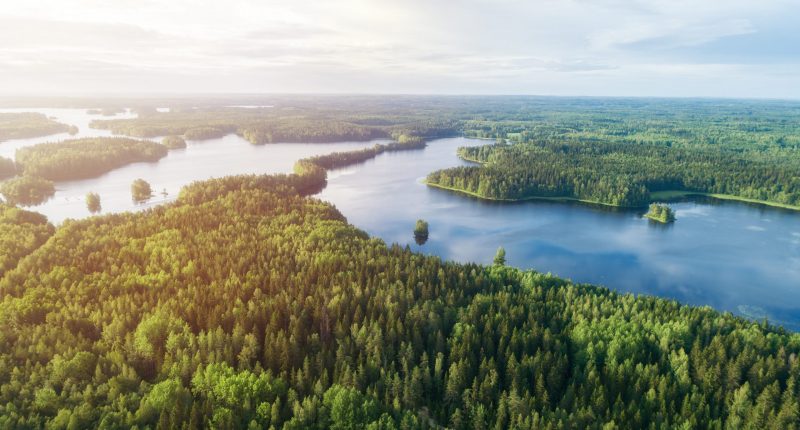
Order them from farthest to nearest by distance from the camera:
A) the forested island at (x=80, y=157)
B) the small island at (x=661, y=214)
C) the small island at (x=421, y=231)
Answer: the forested island at (x=80, y=157) < the small island at (x=661, y=214) < the small island at (x=421, y=231)

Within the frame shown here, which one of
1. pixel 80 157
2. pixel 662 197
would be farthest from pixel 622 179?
pixel 80 157

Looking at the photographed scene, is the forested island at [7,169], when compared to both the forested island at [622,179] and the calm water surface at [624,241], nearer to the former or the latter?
the calm water surface at [624,241]

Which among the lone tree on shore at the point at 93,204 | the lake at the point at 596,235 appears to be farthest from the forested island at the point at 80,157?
the lone tree on shore at the point at 93,204

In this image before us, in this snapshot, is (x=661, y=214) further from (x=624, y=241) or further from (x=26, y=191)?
(x=26, y=191)

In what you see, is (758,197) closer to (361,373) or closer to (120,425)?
(361,373)

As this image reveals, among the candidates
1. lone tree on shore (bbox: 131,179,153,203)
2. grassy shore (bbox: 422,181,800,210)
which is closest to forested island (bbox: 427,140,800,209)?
grassy shore (bbox: 422,181,800,210)
